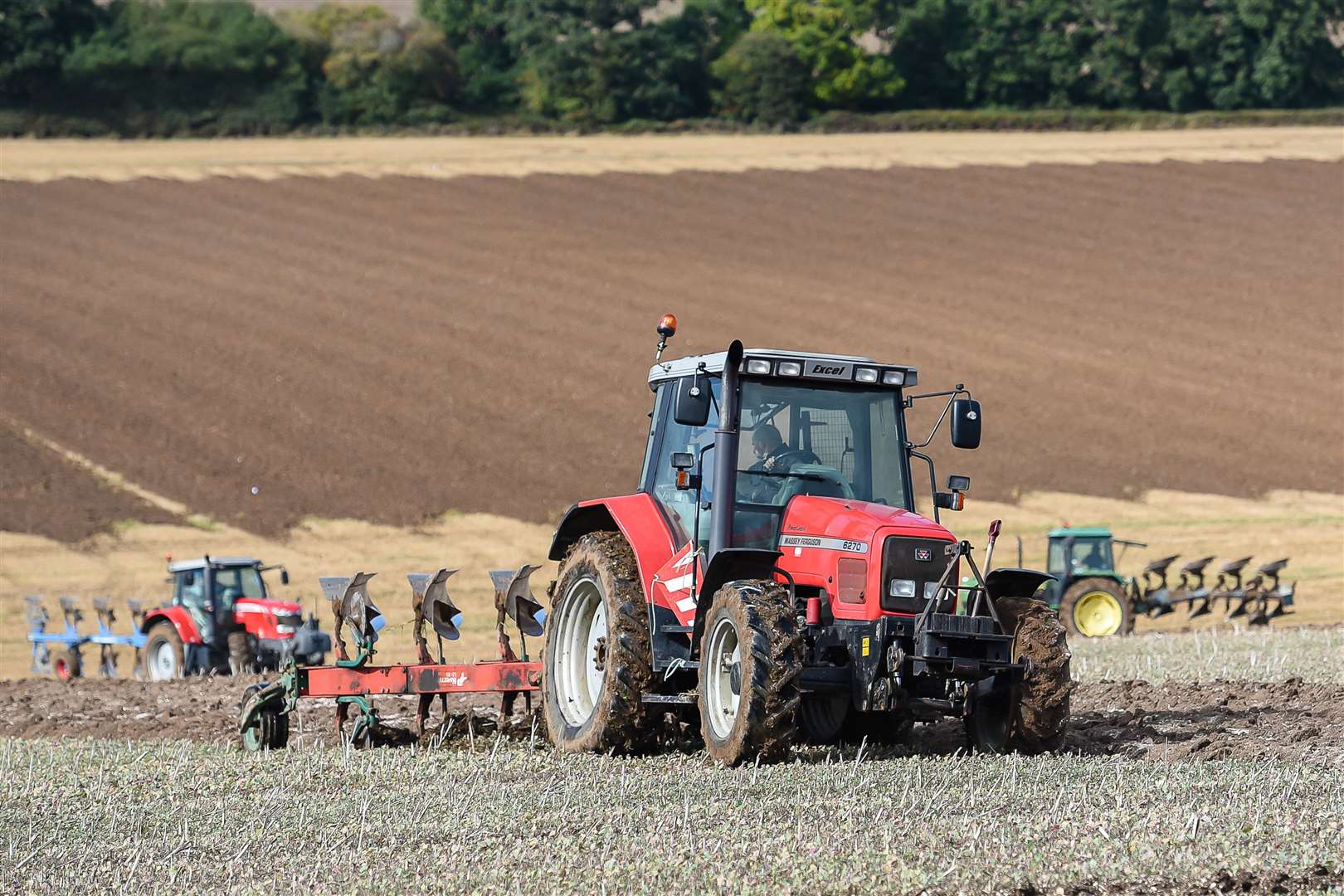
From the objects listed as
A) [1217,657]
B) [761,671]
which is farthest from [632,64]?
[761,671]

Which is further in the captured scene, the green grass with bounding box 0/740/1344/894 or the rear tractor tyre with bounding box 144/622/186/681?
the rear tractor tyre with bounding box 144/622/186/681

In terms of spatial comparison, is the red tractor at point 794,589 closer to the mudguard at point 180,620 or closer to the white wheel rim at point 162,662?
the mudguard at point 180,620

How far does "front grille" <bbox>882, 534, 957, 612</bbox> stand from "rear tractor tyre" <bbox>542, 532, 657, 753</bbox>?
150 cm

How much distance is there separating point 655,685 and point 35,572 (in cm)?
1713

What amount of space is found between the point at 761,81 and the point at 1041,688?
55975 millimetres

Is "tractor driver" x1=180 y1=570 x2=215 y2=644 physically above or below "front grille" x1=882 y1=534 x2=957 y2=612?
below

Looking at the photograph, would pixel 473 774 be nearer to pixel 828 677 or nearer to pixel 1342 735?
pixel 828 677

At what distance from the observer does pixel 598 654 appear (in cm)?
1023

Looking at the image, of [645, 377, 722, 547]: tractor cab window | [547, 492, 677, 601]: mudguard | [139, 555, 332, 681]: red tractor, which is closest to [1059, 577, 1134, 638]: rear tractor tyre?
[139, 555, 332, 681]: red tractor

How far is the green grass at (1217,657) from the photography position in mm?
13461

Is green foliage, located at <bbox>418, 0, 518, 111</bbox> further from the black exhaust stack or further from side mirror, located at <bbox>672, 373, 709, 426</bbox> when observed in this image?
side mirror, located at <bbox>672, 373, 709, 426</bbox>

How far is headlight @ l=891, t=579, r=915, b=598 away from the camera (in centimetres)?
895

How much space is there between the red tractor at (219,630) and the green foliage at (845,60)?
47.8m

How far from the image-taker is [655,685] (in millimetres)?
9695
